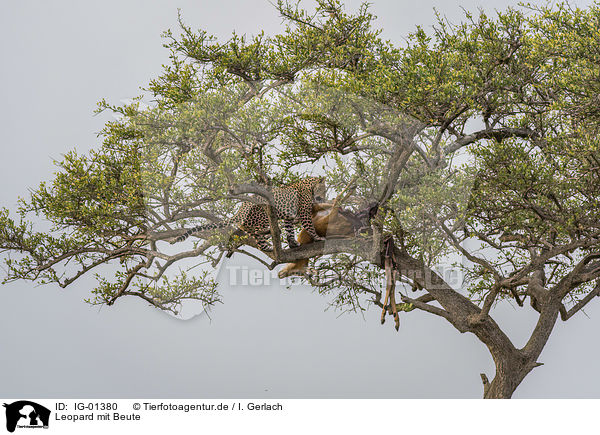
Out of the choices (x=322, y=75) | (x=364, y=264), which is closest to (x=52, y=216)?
(x=322, y=75)

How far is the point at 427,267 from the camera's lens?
6.75 metres

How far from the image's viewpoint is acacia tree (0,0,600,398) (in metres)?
5.47

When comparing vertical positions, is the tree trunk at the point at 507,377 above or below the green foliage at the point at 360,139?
below

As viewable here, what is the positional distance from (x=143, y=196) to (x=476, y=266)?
13.2ft

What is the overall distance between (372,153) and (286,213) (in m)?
1.07

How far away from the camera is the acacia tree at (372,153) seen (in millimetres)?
5473

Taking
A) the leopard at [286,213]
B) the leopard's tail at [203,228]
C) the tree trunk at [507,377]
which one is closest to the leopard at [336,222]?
the leopard at [286,213]

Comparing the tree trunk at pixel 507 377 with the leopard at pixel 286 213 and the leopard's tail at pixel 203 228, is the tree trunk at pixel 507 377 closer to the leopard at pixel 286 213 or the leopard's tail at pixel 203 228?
the leopard at pixel 286 213

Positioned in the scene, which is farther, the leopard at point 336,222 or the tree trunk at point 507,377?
the tree trunk at point 507,377
